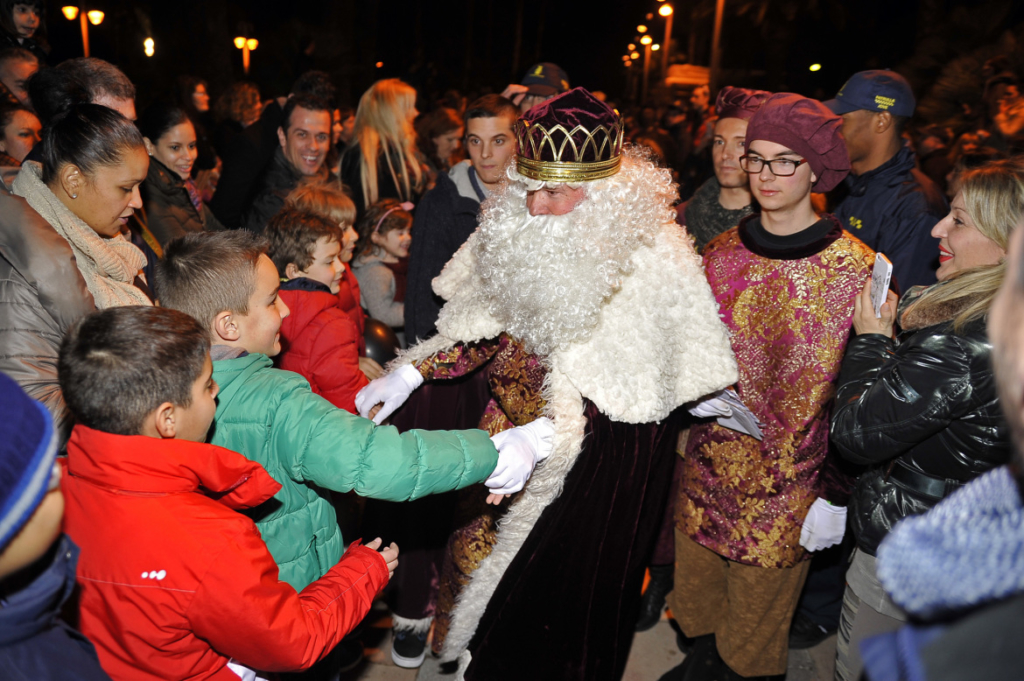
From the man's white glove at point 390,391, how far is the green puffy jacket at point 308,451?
631 millimetres

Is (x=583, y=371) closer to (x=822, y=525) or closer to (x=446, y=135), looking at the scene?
(x=822, y=525)

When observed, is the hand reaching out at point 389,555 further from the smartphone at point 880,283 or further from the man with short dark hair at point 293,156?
the man with short dark hair at point 293,156

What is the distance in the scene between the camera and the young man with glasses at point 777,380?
2432 mm

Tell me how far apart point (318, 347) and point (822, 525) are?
2.13m

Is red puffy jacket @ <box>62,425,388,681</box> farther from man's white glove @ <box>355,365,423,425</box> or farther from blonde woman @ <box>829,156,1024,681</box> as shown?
blonde woman @ <box>829,156,1024,681</box>

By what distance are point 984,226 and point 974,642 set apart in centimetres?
170

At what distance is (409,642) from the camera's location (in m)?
2.96

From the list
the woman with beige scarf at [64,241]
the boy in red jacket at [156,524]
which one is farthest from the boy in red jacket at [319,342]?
the boy in red jacket at [156,524]

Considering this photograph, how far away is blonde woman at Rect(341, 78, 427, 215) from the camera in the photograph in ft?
15.7

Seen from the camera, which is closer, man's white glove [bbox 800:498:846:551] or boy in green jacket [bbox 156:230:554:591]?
boy in green jacket [bbox 156:230:554:591]

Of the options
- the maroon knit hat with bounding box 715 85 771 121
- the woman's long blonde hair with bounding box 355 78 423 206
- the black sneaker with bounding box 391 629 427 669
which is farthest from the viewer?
the woman's long blonde hair with bounding box 355 78 423 206

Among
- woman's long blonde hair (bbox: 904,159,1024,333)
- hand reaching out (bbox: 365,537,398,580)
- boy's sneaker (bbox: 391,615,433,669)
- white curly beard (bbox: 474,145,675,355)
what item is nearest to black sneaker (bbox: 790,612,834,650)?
boy's sneaker (bbox: 391,615,433,669)

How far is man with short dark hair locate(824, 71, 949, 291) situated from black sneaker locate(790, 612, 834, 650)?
1921mm

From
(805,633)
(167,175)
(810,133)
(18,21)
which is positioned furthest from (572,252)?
(18,21)
